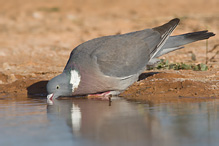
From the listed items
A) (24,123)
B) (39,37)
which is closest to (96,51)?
(24,123)

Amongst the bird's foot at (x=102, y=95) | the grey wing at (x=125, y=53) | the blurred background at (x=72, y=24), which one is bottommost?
the bird's foot at (x=102, y=95)

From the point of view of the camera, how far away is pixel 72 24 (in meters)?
12.6

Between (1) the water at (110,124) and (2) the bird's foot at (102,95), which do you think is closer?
(1) the water at (110,124)

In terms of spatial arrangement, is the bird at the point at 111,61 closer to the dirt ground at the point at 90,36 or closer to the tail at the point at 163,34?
the tail at the point at 163,34

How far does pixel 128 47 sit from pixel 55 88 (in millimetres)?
1369

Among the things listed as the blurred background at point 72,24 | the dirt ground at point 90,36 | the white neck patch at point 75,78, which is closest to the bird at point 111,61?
the white neck patch at point 75,78

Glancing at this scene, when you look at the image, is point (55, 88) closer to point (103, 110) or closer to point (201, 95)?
point (103, 110)

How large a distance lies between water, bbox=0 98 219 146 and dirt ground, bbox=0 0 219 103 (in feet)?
2.62

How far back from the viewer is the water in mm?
3197

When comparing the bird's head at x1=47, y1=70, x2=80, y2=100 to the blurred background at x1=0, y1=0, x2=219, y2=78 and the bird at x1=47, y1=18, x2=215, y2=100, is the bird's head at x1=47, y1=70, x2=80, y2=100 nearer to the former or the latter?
the bird at x1=47, y1=18, x2=215, y2=100

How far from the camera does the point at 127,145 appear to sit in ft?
9.91

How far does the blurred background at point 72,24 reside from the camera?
8938mm

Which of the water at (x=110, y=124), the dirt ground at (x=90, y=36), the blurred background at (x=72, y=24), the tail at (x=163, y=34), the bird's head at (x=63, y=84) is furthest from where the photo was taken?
the blurred background at (x=72, y=24)

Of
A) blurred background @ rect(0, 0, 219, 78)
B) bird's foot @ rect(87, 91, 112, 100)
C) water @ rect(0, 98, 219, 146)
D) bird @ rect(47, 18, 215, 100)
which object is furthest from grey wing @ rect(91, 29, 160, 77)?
blurred background @ rect(0, 0, 219, 78)
